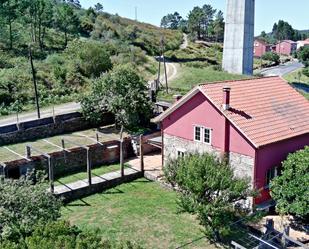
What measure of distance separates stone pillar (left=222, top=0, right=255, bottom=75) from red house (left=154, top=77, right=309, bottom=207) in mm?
34559

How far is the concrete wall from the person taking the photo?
110 feet

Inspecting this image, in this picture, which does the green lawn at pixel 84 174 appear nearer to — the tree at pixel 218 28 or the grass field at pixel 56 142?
the grass field at pixel 56 142

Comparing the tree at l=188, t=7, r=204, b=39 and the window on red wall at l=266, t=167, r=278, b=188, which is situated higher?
the tree at l=188, t=7, r=204, b=39

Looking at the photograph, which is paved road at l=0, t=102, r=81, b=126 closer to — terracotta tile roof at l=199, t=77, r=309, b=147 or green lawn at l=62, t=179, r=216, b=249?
green lawn at l=62, t=179, r=216, b=249

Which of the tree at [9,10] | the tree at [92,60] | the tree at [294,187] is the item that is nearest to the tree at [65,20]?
the tree at [9,10]

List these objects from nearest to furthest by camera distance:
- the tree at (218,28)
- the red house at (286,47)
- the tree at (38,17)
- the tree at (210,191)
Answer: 1. the tree at (210,191)
2. the tree at (38,17)
3. the tree at (218,28)
4. the red house at (286,47)

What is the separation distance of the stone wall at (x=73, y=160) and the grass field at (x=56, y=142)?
1.44 m

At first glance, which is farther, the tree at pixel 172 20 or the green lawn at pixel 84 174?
the tree at pixel 172 20

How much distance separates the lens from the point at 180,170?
822 inches

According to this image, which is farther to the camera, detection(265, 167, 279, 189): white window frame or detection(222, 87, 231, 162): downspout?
detection(222, 87, 231, 162): downspout

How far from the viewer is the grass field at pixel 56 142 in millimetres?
30781

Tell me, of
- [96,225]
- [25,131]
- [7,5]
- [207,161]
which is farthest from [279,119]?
[7,5]

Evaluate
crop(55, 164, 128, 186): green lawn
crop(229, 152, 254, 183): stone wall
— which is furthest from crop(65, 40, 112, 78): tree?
crop(229, 152, 254, 183): stone wall

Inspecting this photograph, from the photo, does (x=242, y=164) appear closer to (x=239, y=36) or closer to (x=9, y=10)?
(x=239, y=36)
